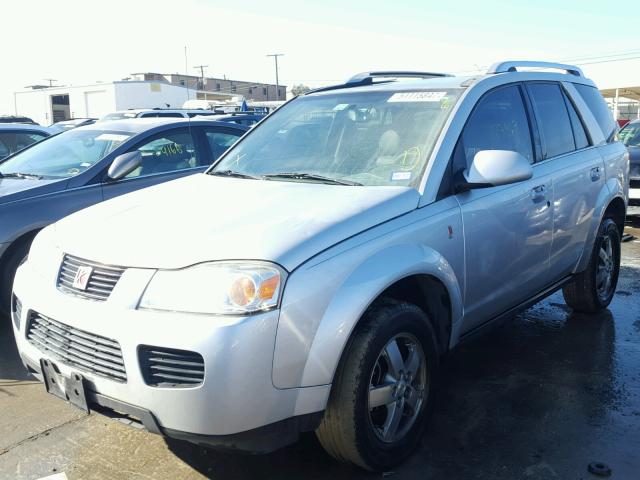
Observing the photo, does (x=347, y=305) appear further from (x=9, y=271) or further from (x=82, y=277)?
(x=9, y=271)

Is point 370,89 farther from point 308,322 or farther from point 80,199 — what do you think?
point 80,199

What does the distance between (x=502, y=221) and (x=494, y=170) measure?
48cm

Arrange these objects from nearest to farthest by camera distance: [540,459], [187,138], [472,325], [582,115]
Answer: [540,459] → [472,325] → [582,115] → [187,138]

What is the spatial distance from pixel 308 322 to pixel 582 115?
3.29m

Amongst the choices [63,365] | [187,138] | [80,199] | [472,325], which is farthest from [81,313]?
[187,138]

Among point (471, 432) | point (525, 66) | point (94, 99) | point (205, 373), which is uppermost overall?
point (94, 99)

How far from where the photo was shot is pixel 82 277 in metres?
2.68

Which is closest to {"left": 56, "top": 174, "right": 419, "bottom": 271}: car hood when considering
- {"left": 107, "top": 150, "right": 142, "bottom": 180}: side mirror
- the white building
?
{"left": 107, "top": 150, "right": 142, "bottom": 180}: side mirror

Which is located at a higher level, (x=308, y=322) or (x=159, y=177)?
(x=159, y=177)

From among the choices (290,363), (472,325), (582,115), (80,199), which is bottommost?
(472,325)

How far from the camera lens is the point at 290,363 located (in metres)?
2.41

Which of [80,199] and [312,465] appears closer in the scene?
[312,465]

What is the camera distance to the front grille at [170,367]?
2.33 metres

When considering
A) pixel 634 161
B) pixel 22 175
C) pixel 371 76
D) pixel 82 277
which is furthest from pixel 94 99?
pixel 82 277
